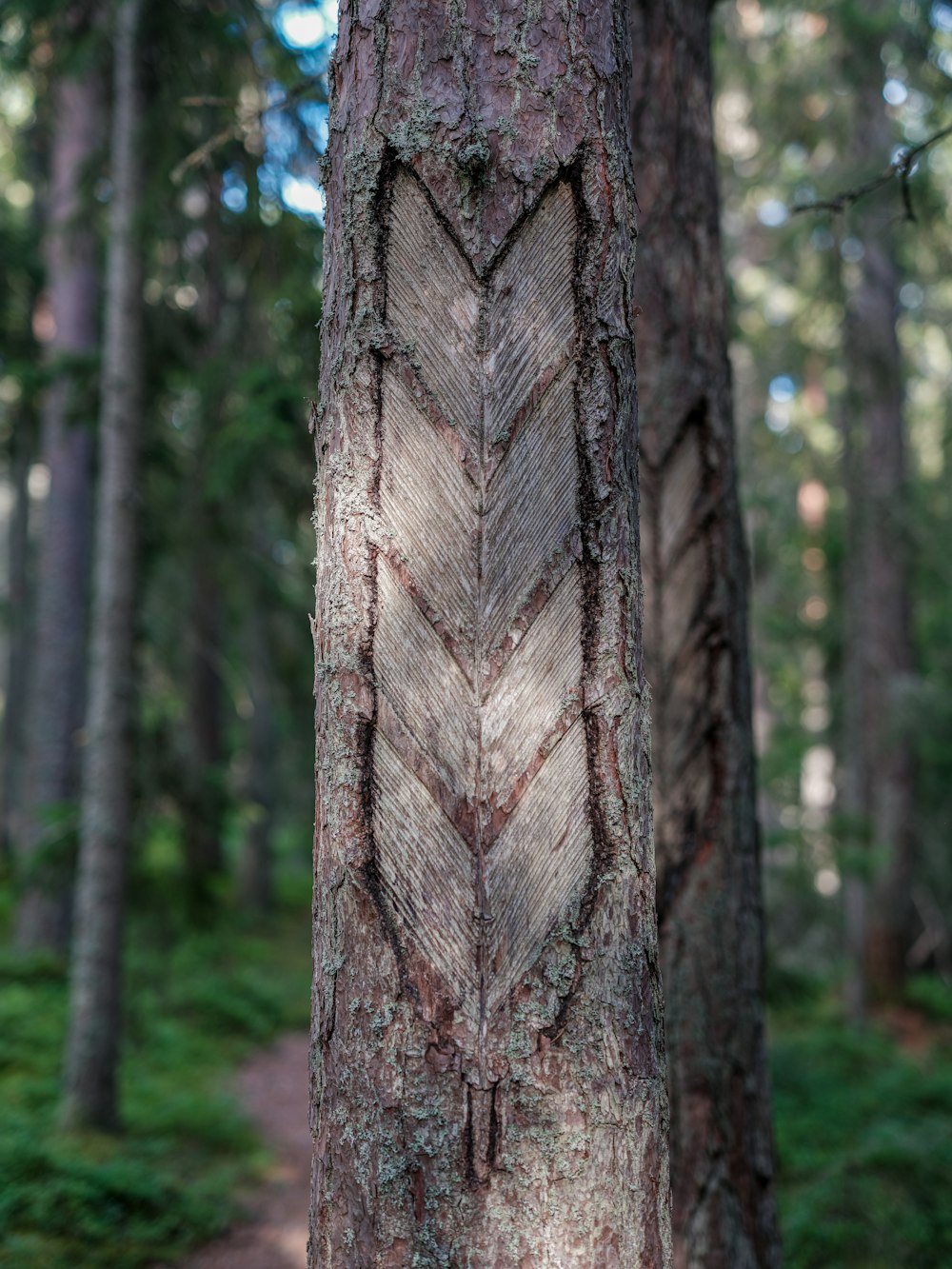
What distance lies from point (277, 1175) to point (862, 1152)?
3793 mm

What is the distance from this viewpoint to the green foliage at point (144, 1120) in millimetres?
5254

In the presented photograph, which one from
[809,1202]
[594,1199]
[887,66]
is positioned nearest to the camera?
[594,1199]

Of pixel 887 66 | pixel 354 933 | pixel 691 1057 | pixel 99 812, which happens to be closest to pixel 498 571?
pixel 354 933

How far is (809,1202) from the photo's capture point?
17.6ft

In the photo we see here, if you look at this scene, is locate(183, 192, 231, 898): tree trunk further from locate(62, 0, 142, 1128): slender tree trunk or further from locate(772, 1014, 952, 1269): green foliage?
locate(772, 1014, 952, 1269): green foliage

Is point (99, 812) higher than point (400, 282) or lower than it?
lower

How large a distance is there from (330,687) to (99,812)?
5.44 meters

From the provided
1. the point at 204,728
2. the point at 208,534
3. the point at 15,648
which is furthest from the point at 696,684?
the point at 15,648

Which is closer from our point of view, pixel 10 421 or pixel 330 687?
pixel 330 687

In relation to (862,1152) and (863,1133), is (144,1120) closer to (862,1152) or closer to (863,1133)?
(862,1152)

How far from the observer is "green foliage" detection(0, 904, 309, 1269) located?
525 centimetres

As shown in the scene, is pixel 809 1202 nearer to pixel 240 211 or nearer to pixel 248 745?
pixel 240 211

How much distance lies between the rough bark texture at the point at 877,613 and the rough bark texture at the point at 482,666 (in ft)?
31.3

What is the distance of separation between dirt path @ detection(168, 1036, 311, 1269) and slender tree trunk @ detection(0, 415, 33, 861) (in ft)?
21.3
